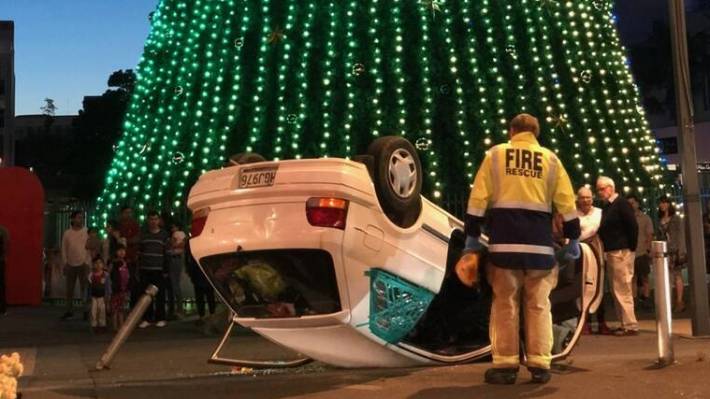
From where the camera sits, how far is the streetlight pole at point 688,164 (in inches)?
371

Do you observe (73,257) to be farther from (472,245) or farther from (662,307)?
(662,307)

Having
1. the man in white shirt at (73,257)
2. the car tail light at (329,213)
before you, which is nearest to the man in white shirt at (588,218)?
the car tail light at (329,213)

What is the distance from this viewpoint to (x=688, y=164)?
9.67 m

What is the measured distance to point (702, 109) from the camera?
38.0 m

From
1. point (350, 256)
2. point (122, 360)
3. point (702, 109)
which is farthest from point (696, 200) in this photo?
point (702, 109)

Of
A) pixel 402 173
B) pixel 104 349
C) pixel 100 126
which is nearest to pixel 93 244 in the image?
pixel 104 349

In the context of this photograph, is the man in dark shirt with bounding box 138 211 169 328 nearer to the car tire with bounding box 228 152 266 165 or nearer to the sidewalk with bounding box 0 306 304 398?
the sidewalk with bounding box 0 306 304 398

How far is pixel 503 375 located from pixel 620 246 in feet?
14.8

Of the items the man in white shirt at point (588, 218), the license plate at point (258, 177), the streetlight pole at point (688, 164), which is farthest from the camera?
the man in white shirt at point (588, 218)

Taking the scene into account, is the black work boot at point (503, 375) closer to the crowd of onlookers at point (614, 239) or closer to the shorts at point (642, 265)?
the crowd of onlookers at point (614, 239)

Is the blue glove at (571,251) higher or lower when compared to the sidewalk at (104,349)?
higher

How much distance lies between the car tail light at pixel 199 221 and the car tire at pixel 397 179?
1255mm

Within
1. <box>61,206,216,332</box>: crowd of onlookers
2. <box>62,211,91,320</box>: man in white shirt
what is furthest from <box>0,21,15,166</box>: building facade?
<box>61,206,216,332</box>: crowd of onlookers

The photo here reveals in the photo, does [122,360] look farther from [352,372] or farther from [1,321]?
[1,321]
